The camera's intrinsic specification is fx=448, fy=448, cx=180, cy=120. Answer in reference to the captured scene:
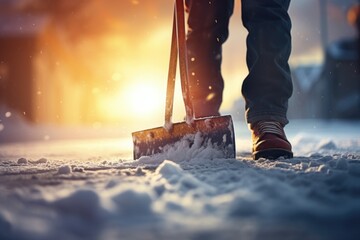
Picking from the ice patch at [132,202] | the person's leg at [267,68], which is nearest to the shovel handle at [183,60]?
the person's leg at [267,68]

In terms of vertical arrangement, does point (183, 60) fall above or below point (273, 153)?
above

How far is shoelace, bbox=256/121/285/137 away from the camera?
1910mm

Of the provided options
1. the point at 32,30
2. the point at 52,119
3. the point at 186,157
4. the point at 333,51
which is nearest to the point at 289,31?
the point at 186,157

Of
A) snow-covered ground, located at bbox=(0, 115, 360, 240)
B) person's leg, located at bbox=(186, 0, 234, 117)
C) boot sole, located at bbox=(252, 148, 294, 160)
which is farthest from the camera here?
person's leg, located at bbox=(186, 0, 234, 117)

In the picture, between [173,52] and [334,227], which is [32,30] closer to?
[173,52]

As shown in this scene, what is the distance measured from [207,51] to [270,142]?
0.98 meters

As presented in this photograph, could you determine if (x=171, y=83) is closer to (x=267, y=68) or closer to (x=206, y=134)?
(x=206, y=134)

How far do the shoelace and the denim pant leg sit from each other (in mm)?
24

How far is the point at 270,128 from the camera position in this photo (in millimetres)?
1919

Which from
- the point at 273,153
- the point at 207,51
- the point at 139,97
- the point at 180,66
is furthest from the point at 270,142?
the point at 139,97

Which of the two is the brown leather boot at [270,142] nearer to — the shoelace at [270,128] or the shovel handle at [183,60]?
the shoelace at [270,128]

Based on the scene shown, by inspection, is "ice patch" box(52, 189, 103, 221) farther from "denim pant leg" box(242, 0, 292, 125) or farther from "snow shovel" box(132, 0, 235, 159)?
"denim pant leg" box(242, 0, 292, 125)

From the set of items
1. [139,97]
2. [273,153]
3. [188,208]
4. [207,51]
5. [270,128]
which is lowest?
[188,208]

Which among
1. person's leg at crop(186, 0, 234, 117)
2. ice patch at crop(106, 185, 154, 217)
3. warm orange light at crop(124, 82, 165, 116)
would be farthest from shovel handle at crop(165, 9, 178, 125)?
warm orange light at crop(124, 82, 165, 116)
